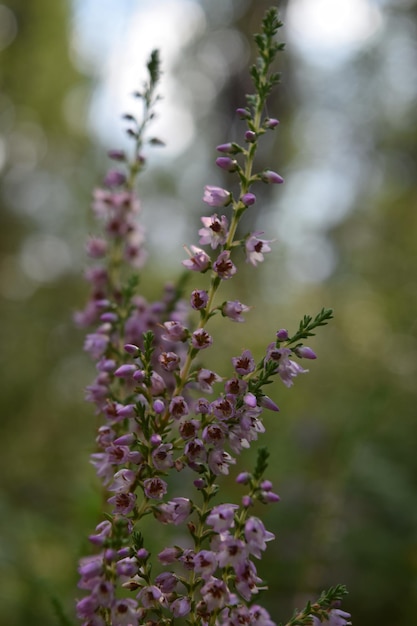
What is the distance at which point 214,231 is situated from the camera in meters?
0.93

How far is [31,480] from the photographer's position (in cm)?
449

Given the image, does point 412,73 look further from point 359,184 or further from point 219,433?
point 219,433

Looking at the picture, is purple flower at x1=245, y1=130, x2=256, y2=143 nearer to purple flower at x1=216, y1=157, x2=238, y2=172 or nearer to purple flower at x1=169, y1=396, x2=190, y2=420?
purple flower at x1=216, y1=157, x2=238, y2=172

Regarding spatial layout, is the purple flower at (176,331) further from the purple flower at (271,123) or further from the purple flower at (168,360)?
the purple flower at (271,123)

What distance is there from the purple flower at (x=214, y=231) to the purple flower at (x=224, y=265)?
54 millimetres

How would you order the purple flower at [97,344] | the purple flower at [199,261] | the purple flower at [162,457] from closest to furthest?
the purple flower at [162,457] → the purple flower at [199,261] → the purple flower at [97,344]

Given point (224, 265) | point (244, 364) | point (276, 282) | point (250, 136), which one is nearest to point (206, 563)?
point (244, 364)

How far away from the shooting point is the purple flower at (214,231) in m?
0.92

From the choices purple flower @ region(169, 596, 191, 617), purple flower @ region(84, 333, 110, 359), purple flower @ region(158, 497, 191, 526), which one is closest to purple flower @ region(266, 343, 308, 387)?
purple flower @ region(158, 497, 191, 526)

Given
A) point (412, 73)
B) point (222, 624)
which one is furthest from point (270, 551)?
point (412, 73)

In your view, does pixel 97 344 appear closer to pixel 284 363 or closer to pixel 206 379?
pixel 206 379

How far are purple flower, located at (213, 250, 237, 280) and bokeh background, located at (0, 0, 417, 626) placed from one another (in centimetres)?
18

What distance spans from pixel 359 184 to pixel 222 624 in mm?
13381

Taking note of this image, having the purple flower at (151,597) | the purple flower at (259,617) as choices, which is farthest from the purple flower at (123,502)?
the purple flower at (259,617)
